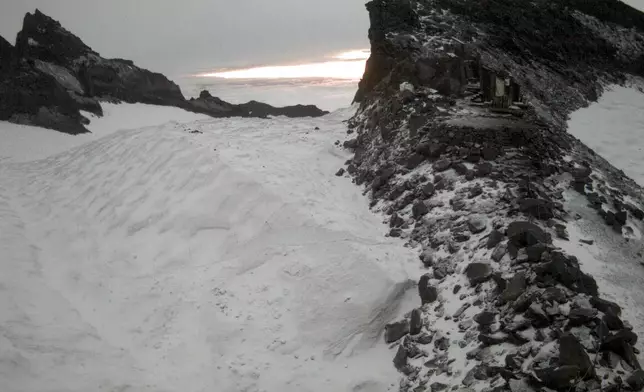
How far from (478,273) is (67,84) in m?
39.3

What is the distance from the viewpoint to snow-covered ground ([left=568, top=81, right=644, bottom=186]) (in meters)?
15.2

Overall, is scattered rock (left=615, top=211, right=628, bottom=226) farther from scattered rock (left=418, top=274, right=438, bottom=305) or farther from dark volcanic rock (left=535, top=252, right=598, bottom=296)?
scattered rock (left=418, top=274, right=438, bottom=305)

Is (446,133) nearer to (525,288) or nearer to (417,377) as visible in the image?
(525,288)

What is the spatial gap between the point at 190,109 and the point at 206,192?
32515 mm

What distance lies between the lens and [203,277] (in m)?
10.3

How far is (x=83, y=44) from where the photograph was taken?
41.7 metres

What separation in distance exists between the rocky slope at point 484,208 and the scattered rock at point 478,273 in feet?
0.09

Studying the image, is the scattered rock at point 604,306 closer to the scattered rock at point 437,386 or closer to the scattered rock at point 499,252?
the scattered rock at point 499,252

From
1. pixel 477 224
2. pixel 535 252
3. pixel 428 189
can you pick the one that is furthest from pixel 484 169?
pixel 535 252

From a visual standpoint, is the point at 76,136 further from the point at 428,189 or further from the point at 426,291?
the point at 426,291

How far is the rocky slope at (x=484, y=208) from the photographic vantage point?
19.1 feet

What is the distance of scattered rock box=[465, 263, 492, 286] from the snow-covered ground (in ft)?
31.3

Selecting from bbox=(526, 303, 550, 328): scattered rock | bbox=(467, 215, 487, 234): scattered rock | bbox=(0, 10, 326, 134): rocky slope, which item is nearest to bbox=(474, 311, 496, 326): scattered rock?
bbox=(526, 303, 550, 328): scattered rock

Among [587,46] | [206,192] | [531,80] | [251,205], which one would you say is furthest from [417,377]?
[587,46]
